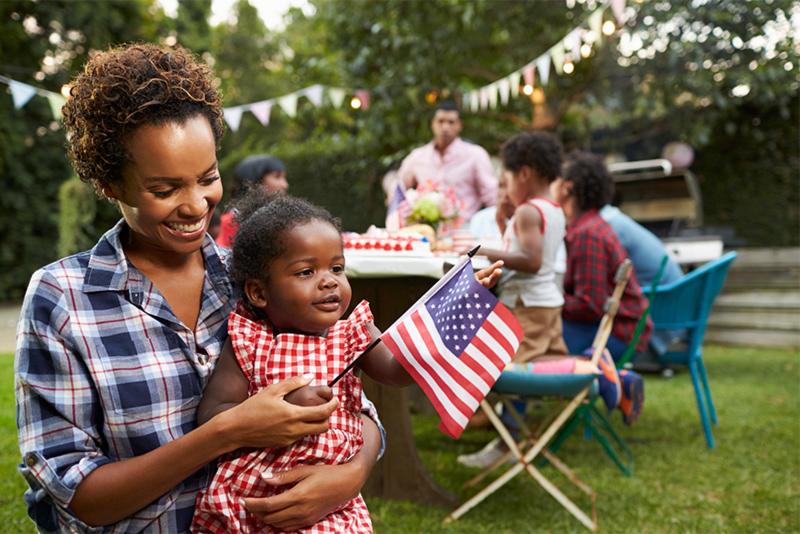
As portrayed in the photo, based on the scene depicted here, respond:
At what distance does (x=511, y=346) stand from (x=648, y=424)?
3664 mm

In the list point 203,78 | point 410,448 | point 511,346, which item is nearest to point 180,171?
point 203,78

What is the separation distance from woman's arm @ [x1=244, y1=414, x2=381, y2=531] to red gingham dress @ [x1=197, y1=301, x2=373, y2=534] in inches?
1.5

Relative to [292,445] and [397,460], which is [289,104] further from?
[292,445]

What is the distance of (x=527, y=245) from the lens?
10.7 feet

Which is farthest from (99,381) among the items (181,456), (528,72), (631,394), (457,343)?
(528,72)

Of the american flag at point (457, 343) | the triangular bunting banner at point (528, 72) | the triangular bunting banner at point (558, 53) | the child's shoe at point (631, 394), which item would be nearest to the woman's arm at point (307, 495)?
the american flag at point (457, 343)

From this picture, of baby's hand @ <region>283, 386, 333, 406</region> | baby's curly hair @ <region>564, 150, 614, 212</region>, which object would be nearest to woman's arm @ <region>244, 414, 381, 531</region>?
baby's hand @ <region>283, 386, 333, 406</region>

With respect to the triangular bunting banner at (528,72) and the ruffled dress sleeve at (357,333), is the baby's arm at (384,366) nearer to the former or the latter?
the ruffled dress sleeve at (357,333)

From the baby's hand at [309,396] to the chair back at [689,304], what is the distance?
133 inches

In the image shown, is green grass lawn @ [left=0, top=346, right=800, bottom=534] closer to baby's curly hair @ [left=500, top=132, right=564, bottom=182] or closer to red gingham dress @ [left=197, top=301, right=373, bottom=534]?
red gingham dress @ [left=197, top=301, right=373, bottom=534]

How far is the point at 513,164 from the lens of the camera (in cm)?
357

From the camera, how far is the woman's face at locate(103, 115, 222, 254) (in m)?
1.15

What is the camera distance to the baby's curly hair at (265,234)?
4.62 ft

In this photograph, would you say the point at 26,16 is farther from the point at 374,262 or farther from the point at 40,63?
the point at 374,262
